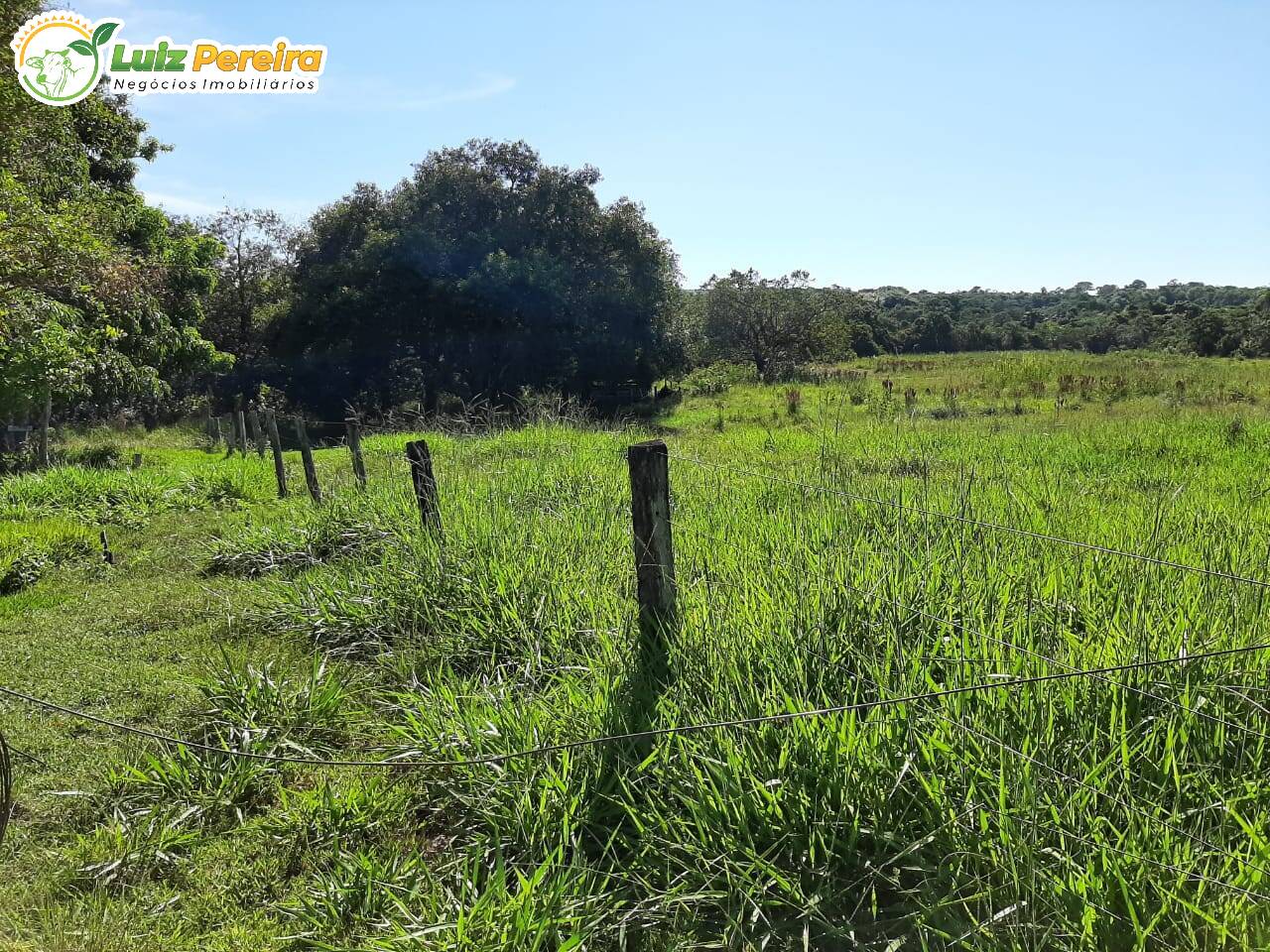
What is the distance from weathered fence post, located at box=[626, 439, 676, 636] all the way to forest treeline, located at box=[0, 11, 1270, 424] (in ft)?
32.9

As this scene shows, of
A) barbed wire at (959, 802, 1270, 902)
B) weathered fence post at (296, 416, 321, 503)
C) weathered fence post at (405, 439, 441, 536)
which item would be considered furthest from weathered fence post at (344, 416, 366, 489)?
barbed wire at (959, 802, 1270, 902)

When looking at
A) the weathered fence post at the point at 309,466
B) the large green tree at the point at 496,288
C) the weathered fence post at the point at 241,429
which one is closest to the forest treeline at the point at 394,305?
the large green tree at the point at 496,288

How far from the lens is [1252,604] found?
113 inches

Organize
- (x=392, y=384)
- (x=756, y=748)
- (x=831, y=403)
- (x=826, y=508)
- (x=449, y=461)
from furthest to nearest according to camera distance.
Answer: (x=392, y=384)
(x=831, y=403)
(x=449, y=461)
(x=826, y=508)
(x=756, y=748)

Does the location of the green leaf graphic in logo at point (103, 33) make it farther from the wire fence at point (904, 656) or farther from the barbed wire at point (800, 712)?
the barbed wire at point (800, 712)

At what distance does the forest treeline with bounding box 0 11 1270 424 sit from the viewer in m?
14.1

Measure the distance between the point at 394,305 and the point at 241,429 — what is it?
10.5 m

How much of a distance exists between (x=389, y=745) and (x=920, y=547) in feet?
8.51

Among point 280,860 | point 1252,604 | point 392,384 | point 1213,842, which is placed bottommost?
point 280,860

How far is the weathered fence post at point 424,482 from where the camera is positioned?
5414 mm

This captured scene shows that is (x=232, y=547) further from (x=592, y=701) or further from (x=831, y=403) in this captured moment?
(x=831, y=403)

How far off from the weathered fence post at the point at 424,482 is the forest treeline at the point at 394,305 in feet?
23.9

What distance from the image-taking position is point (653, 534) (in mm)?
3059

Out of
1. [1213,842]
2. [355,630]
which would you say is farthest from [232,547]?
[1213,842]
